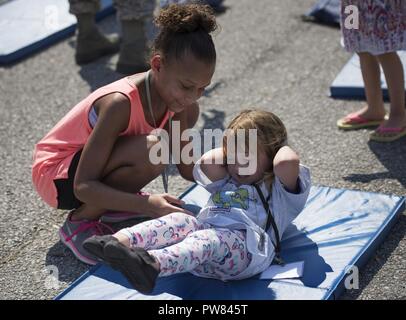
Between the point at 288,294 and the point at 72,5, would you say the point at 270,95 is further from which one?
the point at 288,294

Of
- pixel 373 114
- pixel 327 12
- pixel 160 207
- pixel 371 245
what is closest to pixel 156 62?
pixel 160 207

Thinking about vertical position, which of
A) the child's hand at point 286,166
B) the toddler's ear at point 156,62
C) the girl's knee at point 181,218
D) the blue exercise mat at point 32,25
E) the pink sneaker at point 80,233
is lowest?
the blue exercise mat at point 32,25

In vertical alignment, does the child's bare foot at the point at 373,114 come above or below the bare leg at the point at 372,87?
below

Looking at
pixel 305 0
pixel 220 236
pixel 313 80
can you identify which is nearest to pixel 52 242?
pixel 220 236

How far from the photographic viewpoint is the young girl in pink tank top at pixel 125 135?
2.94 m

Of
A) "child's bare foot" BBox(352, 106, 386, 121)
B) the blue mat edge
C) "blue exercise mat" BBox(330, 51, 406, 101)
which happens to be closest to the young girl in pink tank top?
the blue mat edge

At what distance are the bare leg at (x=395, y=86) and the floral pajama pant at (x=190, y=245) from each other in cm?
155

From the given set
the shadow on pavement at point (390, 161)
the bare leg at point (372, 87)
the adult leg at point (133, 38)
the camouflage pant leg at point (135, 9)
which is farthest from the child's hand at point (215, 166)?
the camouflage pant leg at point (135, 9)

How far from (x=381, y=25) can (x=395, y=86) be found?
13.5 inches

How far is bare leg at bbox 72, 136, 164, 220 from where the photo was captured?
3.12m

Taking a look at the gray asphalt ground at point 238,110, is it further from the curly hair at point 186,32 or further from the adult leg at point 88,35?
the curly hair at point 186,32

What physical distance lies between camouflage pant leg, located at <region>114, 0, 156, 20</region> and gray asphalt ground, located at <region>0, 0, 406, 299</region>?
1.40ft

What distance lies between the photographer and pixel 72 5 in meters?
5.33

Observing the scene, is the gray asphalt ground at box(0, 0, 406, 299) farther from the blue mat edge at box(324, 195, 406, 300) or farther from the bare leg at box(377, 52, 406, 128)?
the bare leg at box(377, 52, 406, 128)
